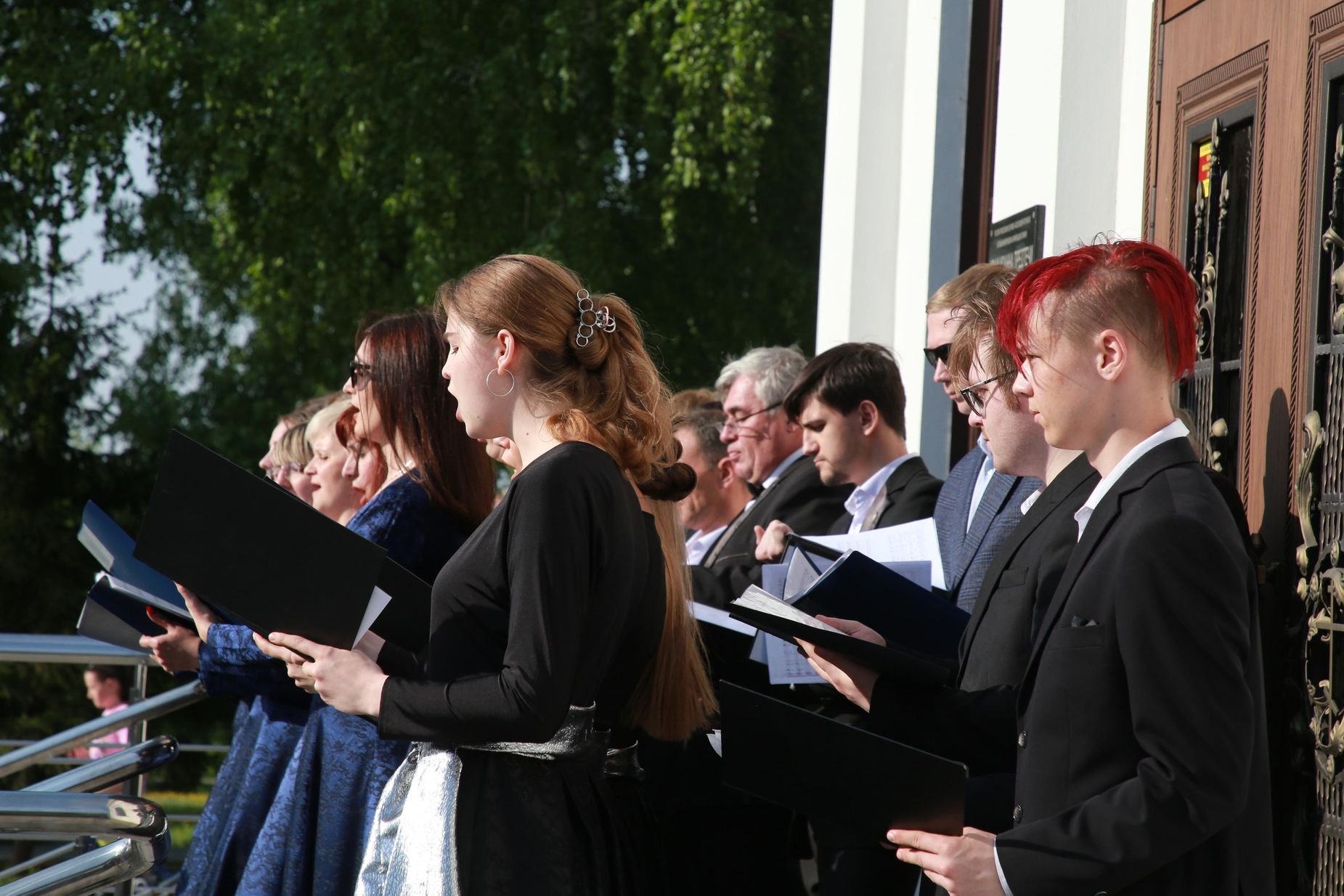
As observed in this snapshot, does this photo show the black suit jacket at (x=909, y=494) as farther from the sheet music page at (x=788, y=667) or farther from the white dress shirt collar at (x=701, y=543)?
the white dress shirt collar at (x=701, y=543)

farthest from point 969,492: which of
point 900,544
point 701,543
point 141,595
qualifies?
point 701,543

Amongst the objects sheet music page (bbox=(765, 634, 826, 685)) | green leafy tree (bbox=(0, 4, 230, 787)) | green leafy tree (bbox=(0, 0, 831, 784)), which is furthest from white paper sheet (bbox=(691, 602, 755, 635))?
green leafy tree (bbox=(0, 4, 230, 787))

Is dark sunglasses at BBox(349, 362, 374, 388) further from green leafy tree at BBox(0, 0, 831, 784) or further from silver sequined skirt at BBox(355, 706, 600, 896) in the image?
green leafy tree at BBox(0, 0, 831, 784)

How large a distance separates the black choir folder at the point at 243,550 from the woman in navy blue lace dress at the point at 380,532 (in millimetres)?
687

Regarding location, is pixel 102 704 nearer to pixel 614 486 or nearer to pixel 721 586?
pixel 721 586

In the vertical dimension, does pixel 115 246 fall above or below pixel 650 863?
above

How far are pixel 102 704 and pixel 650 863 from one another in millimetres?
8287

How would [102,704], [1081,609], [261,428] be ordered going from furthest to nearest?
[261,428] → [102,704] → [1081,609]

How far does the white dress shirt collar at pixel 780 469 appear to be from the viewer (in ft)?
17.9

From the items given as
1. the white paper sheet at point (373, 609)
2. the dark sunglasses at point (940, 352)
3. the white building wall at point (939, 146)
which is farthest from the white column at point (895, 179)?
the white paper sheet at point (373, 609)

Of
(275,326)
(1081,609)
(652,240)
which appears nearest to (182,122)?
(275,326)

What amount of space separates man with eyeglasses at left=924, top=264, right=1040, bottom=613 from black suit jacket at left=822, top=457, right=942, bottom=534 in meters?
0.41

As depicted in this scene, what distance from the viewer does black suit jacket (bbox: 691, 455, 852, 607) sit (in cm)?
501

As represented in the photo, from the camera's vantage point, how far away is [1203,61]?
140 inches
